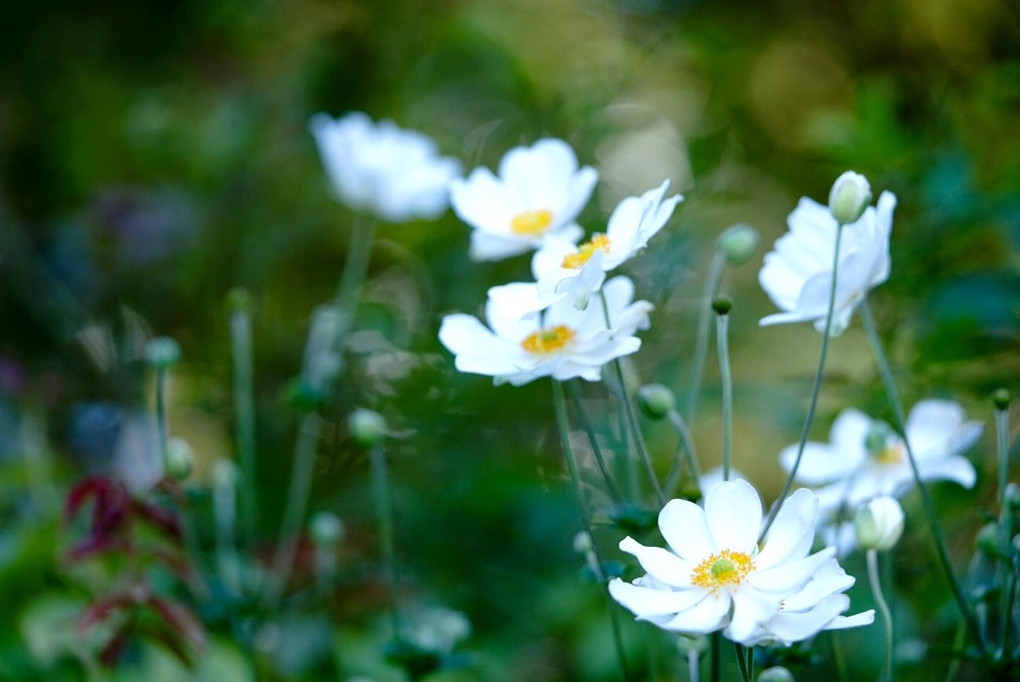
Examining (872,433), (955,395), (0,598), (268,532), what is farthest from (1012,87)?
(0,598)

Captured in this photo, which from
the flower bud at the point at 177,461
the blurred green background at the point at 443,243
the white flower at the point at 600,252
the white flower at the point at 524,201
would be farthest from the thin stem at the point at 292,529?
the white flower at the point at 600,252

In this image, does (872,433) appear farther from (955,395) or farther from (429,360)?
(429,360)

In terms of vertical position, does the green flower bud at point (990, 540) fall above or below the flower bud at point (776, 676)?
above

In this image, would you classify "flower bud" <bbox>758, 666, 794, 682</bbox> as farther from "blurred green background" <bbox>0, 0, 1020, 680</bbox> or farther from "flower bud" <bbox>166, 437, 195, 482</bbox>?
"flower bud" <bbox>166, 437, 195, 482</bbox>

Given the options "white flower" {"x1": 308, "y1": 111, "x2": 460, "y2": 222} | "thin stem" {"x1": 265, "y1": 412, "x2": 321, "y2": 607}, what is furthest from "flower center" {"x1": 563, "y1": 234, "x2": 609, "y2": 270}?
"white flower" {"x1": 308, "y1": 111, "x2": 460, "y2": 222}

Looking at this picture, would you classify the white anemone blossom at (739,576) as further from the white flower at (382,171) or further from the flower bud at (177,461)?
the white flower at (382,171)

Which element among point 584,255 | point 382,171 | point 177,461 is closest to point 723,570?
point 584,255
